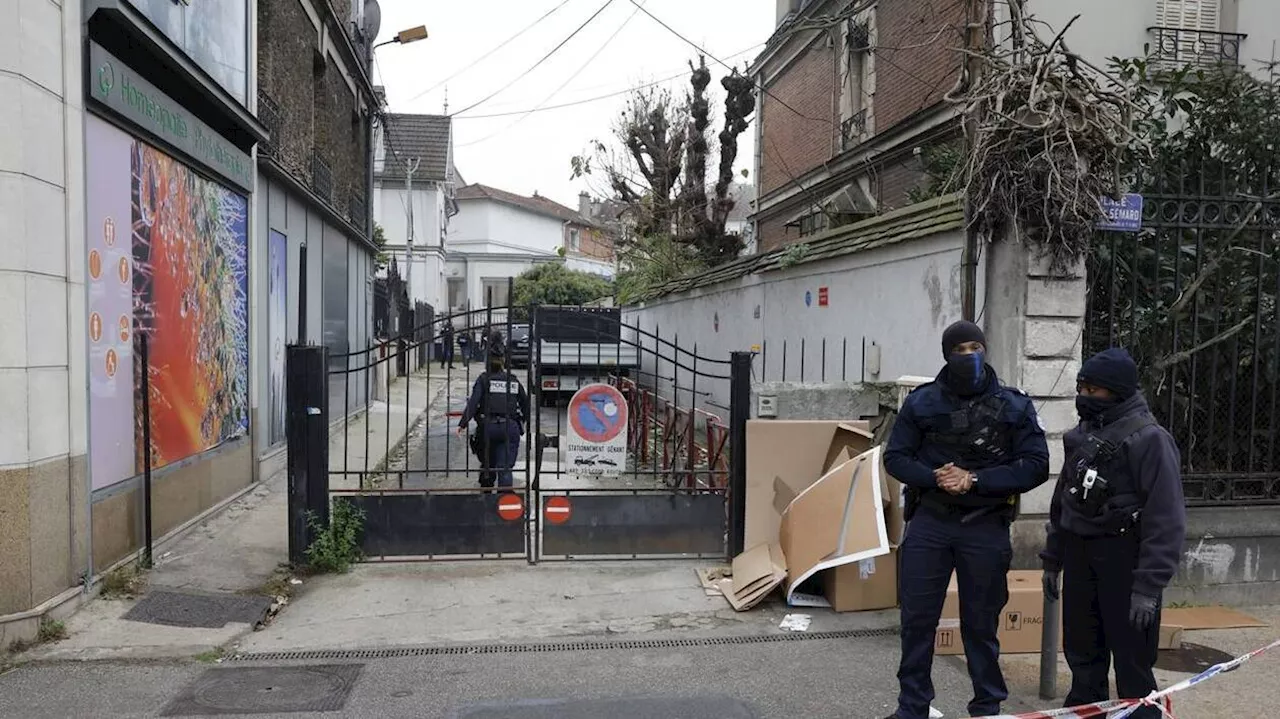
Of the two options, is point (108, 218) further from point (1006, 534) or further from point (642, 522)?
point (1006, 534)

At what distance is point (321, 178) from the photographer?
13.3 m

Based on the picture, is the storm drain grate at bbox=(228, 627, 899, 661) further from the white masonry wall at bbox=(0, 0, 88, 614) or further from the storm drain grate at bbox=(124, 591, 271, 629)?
the white masonry wall at bbox=(0, 0, 88, 614)

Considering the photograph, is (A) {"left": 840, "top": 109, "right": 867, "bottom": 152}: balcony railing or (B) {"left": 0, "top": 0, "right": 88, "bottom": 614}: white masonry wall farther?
(A) {"left": 840, "top": 109, "right": 867, "bottom": 152}: balcony railing

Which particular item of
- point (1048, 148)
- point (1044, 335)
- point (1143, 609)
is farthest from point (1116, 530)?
point (1048, 148)

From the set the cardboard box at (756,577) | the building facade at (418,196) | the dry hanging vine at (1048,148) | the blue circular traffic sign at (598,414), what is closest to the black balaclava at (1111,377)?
the dry hanging vine at (1048,148)

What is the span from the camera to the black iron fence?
5.92m

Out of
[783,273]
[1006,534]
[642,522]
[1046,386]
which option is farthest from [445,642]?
[783,273]

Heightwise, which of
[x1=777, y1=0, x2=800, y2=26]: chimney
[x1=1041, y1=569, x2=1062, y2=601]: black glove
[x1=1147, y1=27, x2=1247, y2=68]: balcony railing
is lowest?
[x1=1041, y1=569, x2=1062, y2=601]: black glove

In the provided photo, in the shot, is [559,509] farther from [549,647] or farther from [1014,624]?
[1014,624]

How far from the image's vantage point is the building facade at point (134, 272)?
16.0 feet

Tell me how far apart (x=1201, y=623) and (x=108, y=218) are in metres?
7.72

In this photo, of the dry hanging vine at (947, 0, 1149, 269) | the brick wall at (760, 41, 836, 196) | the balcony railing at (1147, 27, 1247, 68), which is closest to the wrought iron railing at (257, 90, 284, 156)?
the dry hanging vine at (947, 0, 1149, 269)

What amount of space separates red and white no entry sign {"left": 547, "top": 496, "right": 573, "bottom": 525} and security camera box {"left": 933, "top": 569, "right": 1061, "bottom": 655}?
9.09 ft

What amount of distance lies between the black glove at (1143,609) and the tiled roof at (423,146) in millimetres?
36204
